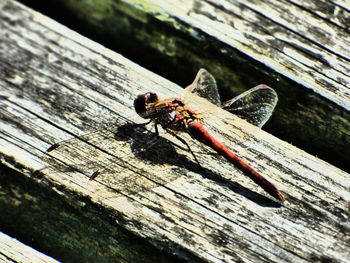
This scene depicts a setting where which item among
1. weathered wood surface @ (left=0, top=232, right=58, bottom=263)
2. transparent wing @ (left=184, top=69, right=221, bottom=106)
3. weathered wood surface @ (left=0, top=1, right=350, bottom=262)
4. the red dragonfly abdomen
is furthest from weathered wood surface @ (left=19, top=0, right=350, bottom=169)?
weathered wood surface @ (left=0, top=232, right=58, bottom=263)

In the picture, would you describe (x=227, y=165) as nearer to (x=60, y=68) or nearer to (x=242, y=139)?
(x=242, y=139)

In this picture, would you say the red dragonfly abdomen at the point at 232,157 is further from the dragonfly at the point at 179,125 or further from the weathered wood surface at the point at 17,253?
the weathered wood surface at the point at 17,253

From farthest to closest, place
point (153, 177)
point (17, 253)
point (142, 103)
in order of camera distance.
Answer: point (142, 103), point (153, 177), point (17, 253)

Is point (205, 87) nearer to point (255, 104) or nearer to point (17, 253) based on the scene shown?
point (255, 104)

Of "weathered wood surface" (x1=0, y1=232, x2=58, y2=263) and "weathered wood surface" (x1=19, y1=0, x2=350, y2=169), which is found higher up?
"weathered wood surface" (x1=19, y1=0, x2=350, y2=169)

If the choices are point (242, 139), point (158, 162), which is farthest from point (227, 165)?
point (158, 162)

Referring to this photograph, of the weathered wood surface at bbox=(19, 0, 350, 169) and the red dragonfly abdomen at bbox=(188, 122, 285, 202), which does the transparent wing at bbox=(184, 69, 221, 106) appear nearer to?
the weathered wood surface at bbox=(19, 0, 350, 169)

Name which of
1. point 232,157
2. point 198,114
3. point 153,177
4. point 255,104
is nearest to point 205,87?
point 198,114
